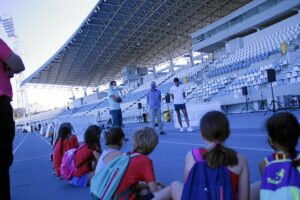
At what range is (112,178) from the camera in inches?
93.7

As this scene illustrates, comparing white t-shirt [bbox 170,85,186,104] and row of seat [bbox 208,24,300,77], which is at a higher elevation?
row of seat [bbox 208,24,300,77]

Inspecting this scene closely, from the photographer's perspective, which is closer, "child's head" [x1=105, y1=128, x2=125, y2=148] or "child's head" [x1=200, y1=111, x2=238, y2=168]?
"child's head" [x1=200, y1=111, x2=238, y2=168]

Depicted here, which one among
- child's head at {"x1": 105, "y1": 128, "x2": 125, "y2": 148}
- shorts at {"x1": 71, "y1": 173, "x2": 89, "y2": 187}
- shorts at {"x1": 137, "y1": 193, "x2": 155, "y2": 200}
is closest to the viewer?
shorts at {"x1": 137, "y1": 193, "x2": 155, "y2": 200}

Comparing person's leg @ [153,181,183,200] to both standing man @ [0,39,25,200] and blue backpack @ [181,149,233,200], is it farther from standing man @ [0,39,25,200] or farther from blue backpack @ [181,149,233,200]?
standing man @ [0,39,25,200]

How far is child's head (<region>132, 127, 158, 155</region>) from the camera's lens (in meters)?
2.51

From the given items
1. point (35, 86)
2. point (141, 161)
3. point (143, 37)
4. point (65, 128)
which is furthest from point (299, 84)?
point (35, 86)

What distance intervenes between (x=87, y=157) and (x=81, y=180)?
1.21ft

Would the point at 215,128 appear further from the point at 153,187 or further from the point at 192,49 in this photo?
the point at 192,49

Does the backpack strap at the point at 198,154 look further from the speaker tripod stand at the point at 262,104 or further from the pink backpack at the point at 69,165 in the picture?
the speaker tripod stand at the point at 262,104

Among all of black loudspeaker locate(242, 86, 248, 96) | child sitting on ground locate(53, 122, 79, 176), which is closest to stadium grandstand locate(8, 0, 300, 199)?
black loudspeaker locate(242, 86, 248, 96)

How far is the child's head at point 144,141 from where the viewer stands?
251 cm

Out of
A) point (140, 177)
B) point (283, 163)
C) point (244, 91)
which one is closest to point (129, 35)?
point (244, 91)

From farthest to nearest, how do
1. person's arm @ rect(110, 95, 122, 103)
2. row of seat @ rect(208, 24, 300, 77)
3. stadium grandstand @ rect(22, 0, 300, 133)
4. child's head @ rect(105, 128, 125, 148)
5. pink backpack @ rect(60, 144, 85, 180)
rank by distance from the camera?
row of seat @ rect(208, 24, 300, 77) → stadium grandstand @ rect(22, 0, 300, 133) → person's arm @ rect(110, 95, 122, 103) → pink backpack @ rect(60, 144, 85, 180) → child's head @ rect(105, 128, 125, 148)

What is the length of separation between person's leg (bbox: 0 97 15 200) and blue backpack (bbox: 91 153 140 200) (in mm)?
737
